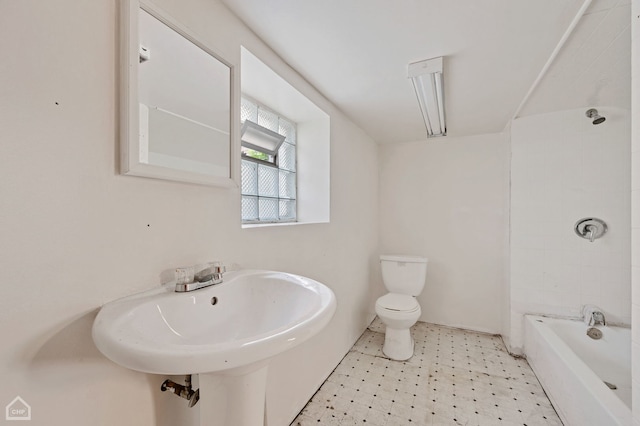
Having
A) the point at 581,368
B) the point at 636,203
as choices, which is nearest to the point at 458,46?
the point at 636,203

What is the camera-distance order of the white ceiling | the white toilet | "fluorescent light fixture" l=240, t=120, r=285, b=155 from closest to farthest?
the white ceiling
"fluorescent light fixture" l=240, t=120, r=285, b=155
the white toilet

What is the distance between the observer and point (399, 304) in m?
2.22

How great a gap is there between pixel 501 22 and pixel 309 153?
129 centimetres

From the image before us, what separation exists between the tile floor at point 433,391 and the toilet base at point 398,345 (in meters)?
0.05

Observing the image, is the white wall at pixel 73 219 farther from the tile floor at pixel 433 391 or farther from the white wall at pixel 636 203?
the white wall at pixel 636 203

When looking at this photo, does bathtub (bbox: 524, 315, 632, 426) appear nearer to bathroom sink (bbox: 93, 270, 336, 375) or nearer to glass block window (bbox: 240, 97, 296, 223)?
bathroom sink (bbox: 93, 270, 336, 375)

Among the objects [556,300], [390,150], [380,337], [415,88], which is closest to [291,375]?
[380,337]

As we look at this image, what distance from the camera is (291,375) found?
148 cm

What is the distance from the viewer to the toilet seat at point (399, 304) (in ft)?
7.05

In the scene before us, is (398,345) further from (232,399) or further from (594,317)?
(232,399)

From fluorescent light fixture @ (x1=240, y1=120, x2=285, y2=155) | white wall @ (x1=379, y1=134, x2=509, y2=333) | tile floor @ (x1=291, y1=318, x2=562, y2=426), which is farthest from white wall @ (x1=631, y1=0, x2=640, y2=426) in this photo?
white wall @ (x1=379, y1=134, x2=509, y2=333)

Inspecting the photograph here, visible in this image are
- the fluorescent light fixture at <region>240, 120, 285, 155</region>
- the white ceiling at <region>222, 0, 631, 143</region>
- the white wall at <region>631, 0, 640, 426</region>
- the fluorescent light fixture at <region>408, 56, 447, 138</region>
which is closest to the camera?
the white wall at <region>631, 0, 640, 426</region>

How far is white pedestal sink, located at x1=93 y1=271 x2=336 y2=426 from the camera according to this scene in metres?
0.49

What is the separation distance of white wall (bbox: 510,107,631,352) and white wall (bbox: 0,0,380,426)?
250 centimetres
